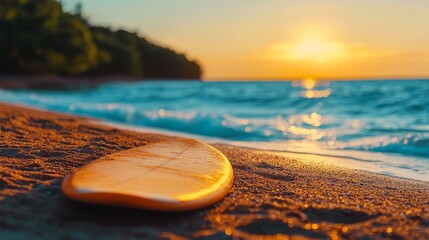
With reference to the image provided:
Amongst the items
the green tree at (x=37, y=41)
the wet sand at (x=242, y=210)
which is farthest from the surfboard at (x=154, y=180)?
the green tree at (x=37, y=41)

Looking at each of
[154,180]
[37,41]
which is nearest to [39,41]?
[37,41]

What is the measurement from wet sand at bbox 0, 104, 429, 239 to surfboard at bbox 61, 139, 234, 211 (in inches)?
3.3

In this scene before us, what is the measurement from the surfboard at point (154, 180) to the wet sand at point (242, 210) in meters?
0.08

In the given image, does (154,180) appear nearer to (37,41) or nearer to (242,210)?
(242,210)

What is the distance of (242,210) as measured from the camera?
2215 millimetres

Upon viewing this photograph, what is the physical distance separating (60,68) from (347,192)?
33111 mm

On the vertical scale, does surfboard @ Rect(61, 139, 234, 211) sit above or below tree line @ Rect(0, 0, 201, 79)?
below

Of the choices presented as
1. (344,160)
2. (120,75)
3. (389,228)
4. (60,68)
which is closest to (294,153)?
(344,160)

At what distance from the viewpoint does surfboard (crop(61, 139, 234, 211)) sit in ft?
6.38

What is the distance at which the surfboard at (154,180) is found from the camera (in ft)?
6.38

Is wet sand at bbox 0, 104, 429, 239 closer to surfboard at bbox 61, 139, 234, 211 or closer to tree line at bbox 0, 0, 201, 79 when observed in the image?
surfboard at bbox 61, 139, 234, 211

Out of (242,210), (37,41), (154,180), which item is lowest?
(242,210)

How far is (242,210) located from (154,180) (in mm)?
446

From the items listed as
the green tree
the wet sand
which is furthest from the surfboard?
the green tree
